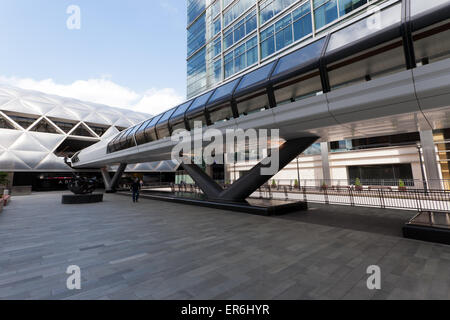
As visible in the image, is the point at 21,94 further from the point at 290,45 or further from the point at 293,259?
the point at 293,259

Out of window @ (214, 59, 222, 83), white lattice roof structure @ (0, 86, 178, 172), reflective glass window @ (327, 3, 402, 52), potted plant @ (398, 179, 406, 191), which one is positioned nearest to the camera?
reflective glass window @ (327, 3, 402, 52)

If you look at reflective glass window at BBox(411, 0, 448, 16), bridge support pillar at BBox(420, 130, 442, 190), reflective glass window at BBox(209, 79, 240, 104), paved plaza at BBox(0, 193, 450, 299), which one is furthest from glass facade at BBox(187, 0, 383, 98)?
paved plaza at BBox(0, 193, 450, 299)

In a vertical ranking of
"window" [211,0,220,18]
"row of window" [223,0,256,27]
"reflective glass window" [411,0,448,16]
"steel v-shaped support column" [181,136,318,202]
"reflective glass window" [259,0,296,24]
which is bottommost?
"steel v-shaped support column" [181,136,318,202]

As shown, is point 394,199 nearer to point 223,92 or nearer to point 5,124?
point 223,92

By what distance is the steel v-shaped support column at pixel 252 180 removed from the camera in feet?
33.7

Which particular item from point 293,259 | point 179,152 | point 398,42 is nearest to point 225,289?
point 293,259

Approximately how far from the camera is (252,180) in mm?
10883

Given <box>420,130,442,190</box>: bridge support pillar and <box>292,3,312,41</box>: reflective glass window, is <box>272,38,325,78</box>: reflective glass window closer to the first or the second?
<box>292,3,312,41</box>: reflective glass window

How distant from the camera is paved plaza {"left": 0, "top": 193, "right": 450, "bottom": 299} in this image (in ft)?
9.98

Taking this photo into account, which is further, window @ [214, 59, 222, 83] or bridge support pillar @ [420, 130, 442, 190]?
window @ [214, 59, 222, 83]

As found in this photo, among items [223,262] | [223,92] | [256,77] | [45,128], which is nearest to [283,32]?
[223,92]

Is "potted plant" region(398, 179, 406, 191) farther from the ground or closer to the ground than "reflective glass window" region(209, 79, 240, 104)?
closer to the ground

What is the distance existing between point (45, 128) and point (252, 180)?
48.7 meters

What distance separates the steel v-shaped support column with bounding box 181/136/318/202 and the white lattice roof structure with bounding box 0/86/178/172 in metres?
34.6
